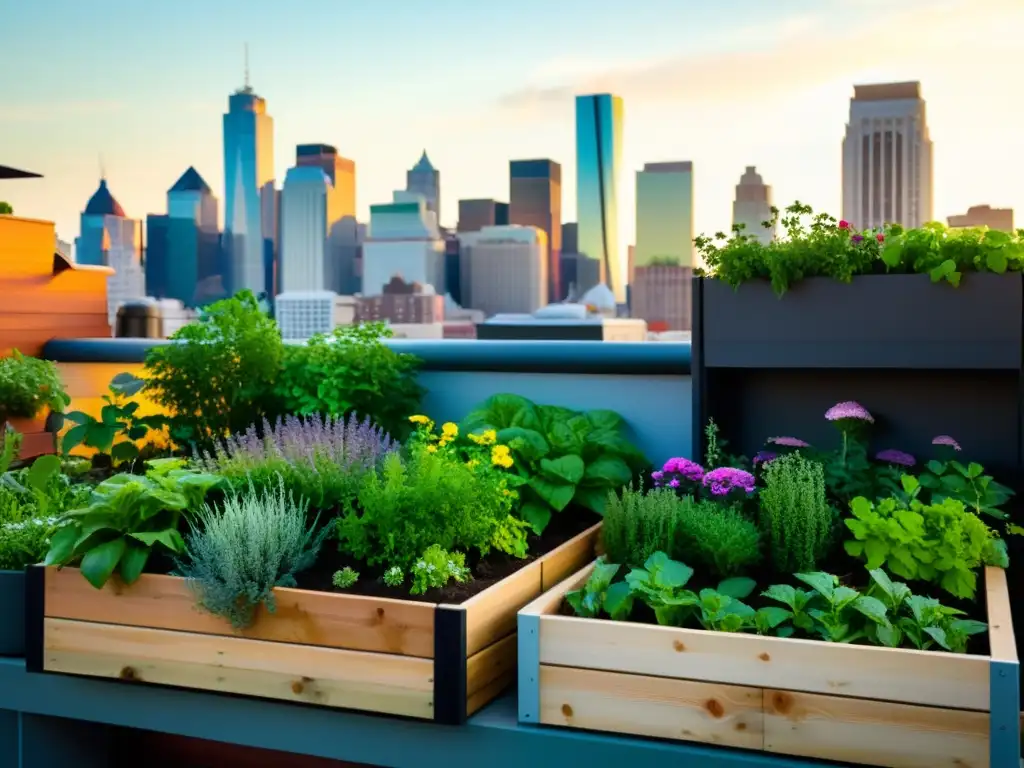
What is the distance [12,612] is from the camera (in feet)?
9.86

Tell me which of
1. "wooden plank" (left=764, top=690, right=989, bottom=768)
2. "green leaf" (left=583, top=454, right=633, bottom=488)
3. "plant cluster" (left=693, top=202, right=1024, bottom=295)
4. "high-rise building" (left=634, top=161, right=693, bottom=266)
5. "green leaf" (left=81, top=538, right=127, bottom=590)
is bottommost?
"wooden plank" (left=764, top=690, right=989, bottom=768)

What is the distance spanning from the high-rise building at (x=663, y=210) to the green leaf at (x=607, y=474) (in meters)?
1.92

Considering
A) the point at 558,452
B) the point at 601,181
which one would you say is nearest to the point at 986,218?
the point at 558,452

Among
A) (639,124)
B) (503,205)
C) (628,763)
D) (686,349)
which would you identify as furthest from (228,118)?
(628,763)

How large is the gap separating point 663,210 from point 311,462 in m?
3.71

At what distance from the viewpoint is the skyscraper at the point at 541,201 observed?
7783 mm

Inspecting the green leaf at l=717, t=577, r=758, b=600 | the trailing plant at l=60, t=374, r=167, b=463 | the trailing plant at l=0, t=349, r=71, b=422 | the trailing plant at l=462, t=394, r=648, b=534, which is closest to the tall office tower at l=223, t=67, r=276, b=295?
the trailing plant at l=0, t=349, r=71, b=422

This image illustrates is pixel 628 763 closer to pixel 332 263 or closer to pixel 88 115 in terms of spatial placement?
pixel 332 263

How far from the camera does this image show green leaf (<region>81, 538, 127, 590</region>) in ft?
8.89

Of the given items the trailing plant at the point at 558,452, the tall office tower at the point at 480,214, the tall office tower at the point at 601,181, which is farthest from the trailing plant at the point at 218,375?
the tall office tower at the point at 480,214

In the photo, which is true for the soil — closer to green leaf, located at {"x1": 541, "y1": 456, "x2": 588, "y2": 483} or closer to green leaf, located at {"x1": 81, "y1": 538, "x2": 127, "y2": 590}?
green leaf, located at {"x1": 541, "y1": 456, "x2": 588, "y2": 483}

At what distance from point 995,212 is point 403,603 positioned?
238 centimetres

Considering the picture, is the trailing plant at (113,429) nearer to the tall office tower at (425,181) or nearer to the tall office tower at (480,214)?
the tall office tower at (480,214)

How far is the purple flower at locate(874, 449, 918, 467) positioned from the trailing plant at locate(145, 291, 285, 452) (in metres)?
2.19
